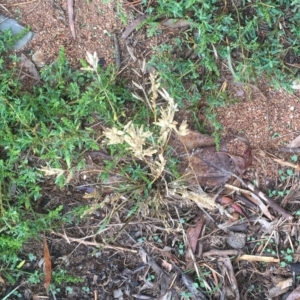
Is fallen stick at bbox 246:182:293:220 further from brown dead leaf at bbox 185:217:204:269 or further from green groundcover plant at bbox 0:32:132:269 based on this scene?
green groundcover plant at bbox 0:32:132:269

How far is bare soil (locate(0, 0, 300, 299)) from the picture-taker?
2752 mm

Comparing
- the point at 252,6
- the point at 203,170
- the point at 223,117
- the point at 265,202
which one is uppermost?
the point at 252,6

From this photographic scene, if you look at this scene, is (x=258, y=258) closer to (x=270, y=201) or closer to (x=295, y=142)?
(x=270, y=201)

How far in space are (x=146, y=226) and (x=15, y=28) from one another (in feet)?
4.29

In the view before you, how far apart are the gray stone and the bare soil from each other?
1.3 inches

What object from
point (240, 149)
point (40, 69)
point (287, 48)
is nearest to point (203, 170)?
point (240, 149)

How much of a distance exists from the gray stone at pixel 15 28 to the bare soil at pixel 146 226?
0.03 m

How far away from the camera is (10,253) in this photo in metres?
2.73

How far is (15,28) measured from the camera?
275 centimetres

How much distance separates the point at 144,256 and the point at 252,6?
4.85ft

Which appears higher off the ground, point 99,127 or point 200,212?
point 99,127

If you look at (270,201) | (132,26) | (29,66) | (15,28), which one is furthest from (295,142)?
(15,28)

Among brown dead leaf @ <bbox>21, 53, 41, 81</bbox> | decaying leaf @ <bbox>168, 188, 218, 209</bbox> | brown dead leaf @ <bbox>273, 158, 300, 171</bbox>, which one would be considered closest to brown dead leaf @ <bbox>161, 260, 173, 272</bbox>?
decaying leaf @ <bbox>168, 188, 218, 209</bbox>

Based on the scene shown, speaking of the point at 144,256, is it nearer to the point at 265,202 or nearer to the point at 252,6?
the point at 265,202
